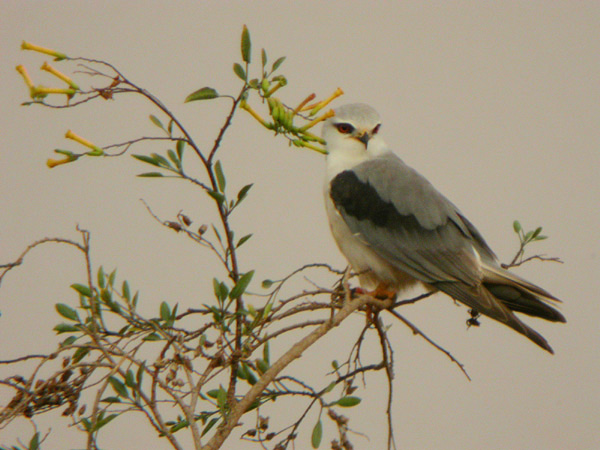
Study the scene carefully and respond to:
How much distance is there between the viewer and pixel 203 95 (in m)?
1.59

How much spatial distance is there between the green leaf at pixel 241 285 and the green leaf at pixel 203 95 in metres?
0.43

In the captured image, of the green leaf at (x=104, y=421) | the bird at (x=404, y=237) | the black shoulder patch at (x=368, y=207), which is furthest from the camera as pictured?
the black shoulder patch at (x=368, y=207)

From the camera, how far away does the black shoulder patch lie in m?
2.68

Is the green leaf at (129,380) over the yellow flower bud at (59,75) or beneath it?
beneath

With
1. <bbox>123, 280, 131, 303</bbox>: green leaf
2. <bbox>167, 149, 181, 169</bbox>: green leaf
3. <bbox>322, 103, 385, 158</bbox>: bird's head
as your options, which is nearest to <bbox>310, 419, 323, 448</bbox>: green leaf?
<bbox>123, 280, 131, 303</bbox>: green leaf

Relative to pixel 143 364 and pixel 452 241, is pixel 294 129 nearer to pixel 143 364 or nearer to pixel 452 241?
pixel 143 364

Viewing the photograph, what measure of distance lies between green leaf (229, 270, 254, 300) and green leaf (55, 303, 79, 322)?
0.40 meters

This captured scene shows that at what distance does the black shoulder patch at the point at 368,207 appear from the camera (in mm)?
2682

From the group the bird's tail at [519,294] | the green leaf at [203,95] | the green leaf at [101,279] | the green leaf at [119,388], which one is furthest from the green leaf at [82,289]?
the bird's tail at [519,294]

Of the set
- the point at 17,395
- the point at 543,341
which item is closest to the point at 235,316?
the point at 17,395

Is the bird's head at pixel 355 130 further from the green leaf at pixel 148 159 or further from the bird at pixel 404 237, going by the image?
the green leaf at pixel 148 159

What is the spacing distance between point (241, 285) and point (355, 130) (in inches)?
60.2

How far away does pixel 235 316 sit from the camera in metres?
1.58

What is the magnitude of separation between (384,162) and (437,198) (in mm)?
299
